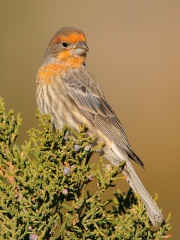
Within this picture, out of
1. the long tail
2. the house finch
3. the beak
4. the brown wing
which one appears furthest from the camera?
the beak

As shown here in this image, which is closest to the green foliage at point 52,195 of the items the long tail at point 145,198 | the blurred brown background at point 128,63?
the long tail at point 145,198

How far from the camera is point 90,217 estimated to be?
4.94 metres

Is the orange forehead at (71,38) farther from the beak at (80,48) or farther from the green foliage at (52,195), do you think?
the green foliage at (52,195)

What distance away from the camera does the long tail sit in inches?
218

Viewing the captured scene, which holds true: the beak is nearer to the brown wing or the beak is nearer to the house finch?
the house finch

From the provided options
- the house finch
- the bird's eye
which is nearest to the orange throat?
the house finch

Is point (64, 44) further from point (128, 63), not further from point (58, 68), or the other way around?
point (128, 63)

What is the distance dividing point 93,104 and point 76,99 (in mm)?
195

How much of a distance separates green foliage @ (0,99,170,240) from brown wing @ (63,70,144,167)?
137 centimetres

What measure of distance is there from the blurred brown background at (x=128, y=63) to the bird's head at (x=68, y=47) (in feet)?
3.31

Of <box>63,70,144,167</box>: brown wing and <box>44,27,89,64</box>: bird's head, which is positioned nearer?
<box>63,70,144,167</box>: brown wing

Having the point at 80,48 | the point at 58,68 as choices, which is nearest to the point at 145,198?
the point at 58,68

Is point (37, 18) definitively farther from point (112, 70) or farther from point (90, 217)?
point (90, 217)

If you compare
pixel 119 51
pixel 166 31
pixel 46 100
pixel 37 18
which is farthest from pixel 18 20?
pixel 46 100
